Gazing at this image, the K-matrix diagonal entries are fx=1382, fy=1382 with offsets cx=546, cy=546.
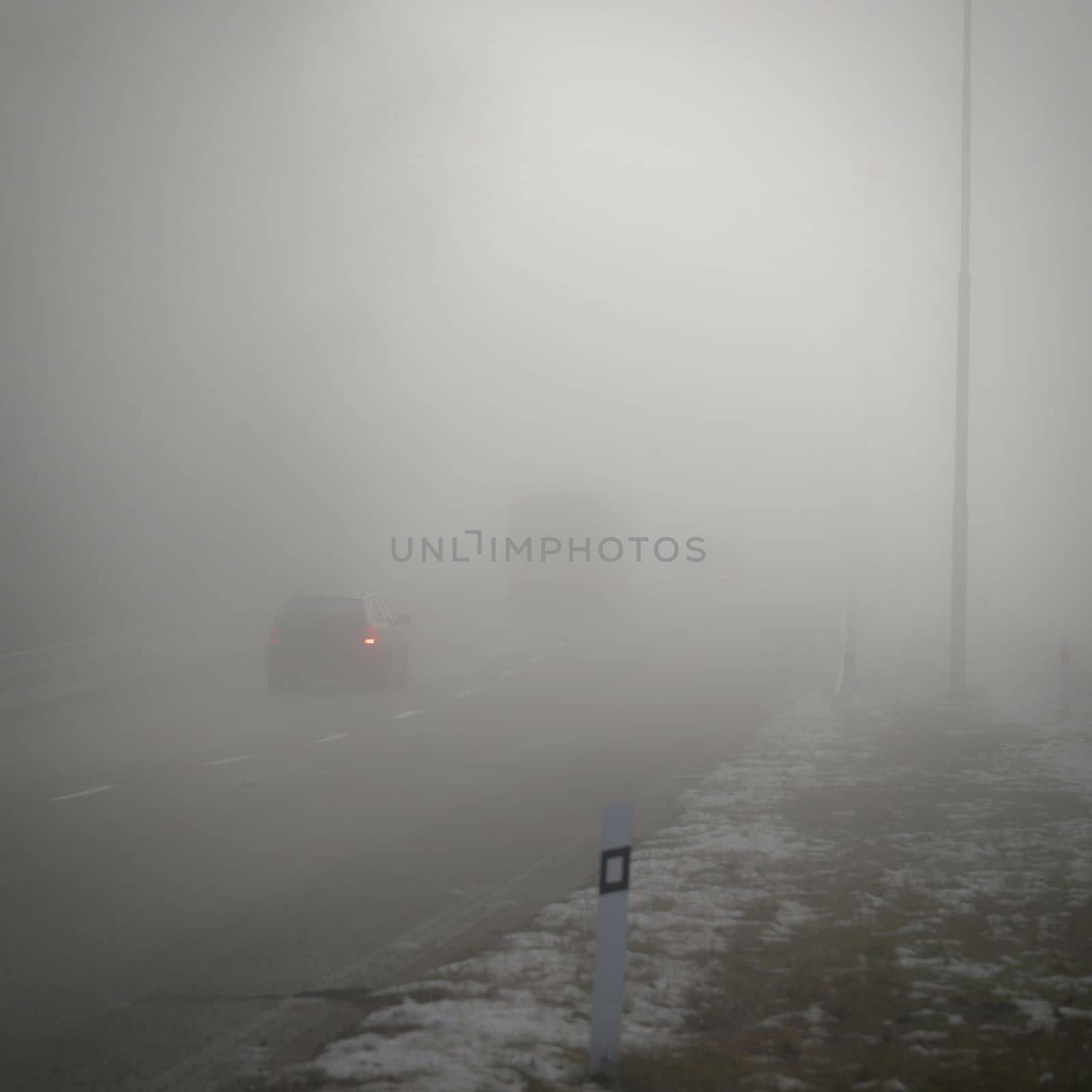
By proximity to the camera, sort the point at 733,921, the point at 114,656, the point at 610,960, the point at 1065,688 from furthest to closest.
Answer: the point at 114,656 < the point at 1065,688 < the point at 733,921 < the point at 610,960

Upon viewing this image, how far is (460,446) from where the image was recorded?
444 ft

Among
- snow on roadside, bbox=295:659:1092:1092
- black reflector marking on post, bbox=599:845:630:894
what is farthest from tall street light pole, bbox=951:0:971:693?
black reflector marking on post, bbox=599:845:630:894

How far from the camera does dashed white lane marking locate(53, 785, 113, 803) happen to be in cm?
1275

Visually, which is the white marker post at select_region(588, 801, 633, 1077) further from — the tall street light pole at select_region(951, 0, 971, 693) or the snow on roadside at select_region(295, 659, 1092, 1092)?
the tall street light pole at select_region(951, 0, 971, 693)

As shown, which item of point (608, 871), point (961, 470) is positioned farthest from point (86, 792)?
point (961, 470)

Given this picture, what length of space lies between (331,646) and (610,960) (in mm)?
19573

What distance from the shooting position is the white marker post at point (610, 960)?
5098 mm

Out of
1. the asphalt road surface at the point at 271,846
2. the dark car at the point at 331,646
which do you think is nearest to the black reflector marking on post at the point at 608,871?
the asphalt road surface at the point at 271,846

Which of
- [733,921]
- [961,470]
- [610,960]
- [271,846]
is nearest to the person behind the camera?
[610,960]

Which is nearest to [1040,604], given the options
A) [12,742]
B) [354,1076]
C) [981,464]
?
[12,742]

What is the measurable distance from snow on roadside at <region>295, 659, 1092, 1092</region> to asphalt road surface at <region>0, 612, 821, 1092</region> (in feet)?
1.50

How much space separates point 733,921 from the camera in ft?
25.0

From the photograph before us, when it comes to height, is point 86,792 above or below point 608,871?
below

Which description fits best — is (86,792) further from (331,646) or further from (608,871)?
(331,646)
